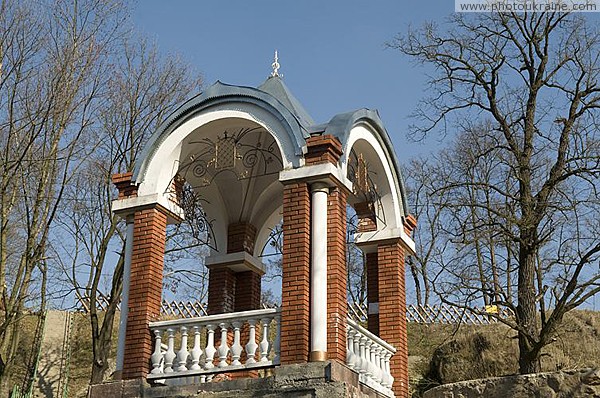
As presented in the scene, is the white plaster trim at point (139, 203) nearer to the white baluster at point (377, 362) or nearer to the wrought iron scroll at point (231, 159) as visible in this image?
the wrought iron scroll at point (231, 159)

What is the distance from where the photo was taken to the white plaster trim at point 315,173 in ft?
30.8

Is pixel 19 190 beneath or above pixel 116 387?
above

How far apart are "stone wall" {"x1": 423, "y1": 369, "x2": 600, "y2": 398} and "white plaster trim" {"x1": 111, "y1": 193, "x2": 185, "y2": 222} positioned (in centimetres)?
443

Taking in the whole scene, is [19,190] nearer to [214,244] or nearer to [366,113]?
[214,244]

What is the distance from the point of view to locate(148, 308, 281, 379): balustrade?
9156 mm

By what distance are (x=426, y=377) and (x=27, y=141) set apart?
10.5 meters

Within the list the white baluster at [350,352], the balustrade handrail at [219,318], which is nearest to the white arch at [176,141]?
the balustrade handrail at [219,318]

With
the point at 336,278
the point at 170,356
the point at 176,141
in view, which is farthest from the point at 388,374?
the point at 176,141

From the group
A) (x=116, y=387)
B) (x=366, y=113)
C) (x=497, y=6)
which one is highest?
(x=497, y=6)

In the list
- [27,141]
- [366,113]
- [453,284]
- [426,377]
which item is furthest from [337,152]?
[426,377]

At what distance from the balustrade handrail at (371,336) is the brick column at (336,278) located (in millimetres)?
245

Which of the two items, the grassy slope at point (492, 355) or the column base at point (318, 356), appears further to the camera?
the grassy slope at point (492, 355)

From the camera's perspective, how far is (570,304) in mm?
13281

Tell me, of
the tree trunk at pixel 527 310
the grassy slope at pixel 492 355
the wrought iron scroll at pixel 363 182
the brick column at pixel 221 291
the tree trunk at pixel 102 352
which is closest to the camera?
the wrought iron scroll at pixel 363 182
